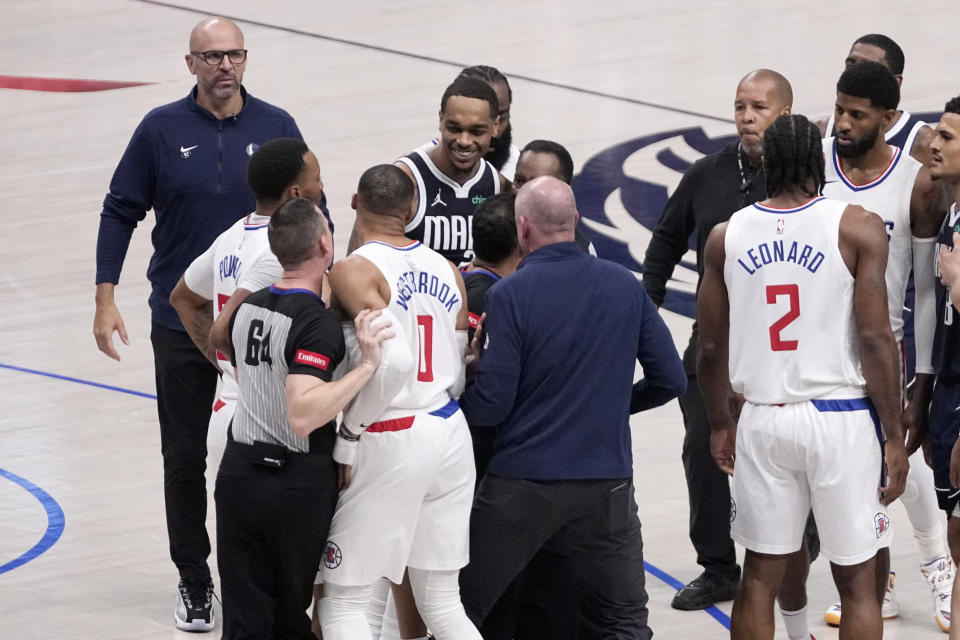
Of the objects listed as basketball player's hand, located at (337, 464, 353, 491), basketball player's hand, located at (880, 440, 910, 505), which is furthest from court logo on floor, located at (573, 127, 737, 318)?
basketball player's hand, located at (337, 464, 353, 491)

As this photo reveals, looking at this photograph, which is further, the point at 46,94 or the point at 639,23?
the point at 639,23

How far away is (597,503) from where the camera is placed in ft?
17.0

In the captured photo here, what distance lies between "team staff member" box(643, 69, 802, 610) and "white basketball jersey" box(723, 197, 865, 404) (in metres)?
1.08

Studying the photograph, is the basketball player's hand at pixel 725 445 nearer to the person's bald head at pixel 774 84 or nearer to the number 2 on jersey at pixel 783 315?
the number 2 on jersey at pixel 783 315

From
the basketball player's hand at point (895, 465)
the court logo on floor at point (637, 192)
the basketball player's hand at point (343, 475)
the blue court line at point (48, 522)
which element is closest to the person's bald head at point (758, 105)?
the basketball player's hand at point (895, 465)

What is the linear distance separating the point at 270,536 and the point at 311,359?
58 cm

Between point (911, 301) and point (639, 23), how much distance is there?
38.5 feet

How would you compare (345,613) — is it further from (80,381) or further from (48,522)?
(80,381)

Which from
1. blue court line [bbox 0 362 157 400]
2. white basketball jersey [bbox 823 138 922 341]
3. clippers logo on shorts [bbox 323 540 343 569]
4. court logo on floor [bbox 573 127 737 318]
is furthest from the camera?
court logo on floor [bbox 573 127 737 318]

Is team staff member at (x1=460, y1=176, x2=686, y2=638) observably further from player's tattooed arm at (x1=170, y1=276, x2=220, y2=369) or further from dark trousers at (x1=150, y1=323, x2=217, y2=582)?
dark trousers at (x1=150, y1=323, x2=217, y2=582)

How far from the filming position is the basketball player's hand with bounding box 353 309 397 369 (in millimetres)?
4871

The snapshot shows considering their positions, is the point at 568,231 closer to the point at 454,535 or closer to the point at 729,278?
the point at 729,278

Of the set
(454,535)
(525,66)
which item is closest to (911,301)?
(454,535)

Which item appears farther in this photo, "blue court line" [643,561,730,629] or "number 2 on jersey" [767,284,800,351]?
"blue court line" [643,561,730,629]
